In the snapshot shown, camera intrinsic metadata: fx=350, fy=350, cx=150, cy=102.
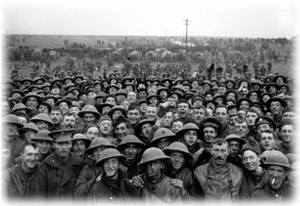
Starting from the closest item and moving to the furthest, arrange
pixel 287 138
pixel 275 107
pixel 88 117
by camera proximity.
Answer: pixel 287 138
pixel 88 117
pixel 275 107

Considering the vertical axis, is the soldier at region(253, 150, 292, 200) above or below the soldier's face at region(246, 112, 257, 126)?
below

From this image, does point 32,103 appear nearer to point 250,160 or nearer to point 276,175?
point 250,160

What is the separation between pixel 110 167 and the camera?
449cm

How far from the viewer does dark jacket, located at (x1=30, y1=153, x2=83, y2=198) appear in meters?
4.78

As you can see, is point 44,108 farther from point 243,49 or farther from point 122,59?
point 243,49

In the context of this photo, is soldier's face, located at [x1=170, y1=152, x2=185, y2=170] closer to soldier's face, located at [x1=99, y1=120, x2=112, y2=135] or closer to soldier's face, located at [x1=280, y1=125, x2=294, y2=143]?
soldier's face, located at [x1=99, y1=120, x2=112, y2=135]

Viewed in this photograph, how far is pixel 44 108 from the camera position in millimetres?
8516

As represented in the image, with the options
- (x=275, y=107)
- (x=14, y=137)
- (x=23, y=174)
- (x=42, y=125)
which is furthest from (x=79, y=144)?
(x=275, y=107)

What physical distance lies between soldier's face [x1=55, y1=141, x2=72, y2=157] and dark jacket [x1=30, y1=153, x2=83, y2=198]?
92 millimetres

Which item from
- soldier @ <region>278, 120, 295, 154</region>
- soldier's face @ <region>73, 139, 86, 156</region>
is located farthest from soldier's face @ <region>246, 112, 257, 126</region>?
soldier's face @ <region>73, 139, 86, 156</region>

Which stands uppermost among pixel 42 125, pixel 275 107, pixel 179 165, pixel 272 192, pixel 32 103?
pixel 32 103

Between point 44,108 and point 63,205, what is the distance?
14.9 feet

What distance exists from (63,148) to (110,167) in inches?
45.9

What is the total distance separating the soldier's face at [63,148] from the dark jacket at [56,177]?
92 mm
